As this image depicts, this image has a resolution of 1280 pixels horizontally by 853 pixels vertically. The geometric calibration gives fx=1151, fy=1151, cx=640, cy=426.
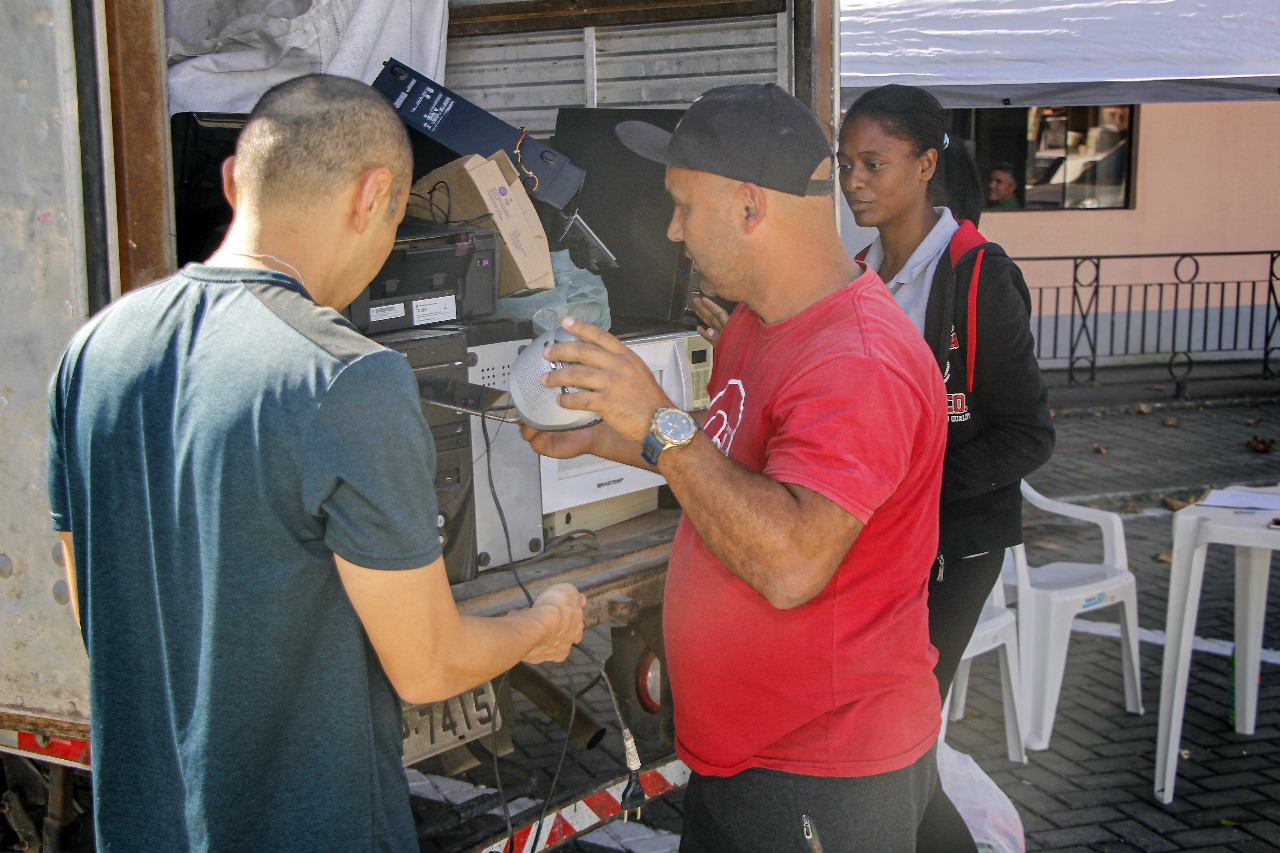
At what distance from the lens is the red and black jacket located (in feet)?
9.32

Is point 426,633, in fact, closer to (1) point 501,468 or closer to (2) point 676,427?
(2) point 676,427

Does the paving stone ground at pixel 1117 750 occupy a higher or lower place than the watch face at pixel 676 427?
lower

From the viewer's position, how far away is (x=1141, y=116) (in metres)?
12.5

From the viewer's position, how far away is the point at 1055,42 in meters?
5.88

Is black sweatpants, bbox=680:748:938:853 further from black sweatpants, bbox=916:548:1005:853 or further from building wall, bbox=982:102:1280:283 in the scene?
building wall, bbox=982:102:1280:283

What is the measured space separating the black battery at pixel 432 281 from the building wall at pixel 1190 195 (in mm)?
10405

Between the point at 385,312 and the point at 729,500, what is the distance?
1.31 metres

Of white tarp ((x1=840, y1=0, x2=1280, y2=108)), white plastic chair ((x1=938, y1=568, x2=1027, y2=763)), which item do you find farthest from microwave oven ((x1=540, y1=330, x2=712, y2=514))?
white tarp ((x1=840, y1=0, x2=1280, y2=108))

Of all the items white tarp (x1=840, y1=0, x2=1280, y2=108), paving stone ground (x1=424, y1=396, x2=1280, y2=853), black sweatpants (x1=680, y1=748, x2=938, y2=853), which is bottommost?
paving stone ground (x1=424, y1=396, x2=1280, y2=853)

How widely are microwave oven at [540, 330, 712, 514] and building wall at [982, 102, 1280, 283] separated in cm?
991

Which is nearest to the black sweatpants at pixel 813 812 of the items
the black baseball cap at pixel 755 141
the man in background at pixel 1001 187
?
the black baseball cap at pixel 755 141

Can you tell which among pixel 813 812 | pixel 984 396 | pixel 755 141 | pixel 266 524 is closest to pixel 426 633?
pixel 266 524

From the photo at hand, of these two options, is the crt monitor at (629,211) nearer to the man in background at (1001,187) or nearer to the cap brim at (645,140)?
the cap brim at (645,140)

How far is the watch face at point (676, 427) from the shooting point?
5.95 feet
